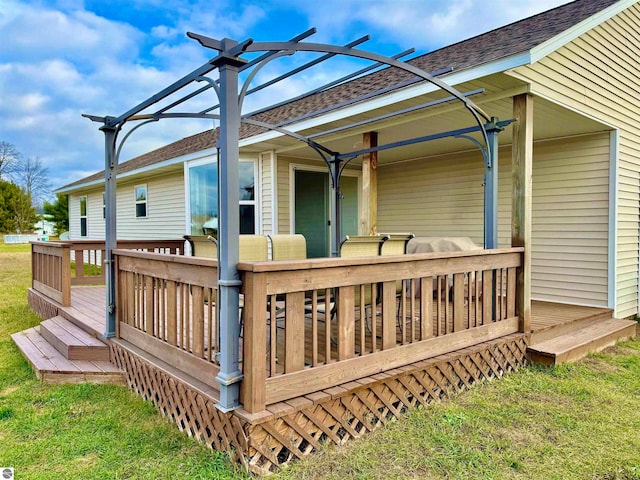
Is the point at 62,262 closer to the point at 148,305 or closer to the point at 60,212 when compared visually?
the point at 148,305

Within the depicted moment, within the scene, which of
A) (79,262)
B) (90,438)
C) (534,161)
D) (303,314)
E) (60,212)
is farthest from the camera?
(60,212)

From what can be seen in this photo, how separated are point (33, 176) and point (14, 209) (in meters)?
4.26

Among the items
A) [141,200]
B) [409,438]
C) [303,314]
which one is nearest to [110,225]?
[303,314]

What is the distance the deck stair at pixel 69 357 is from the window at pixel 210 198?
346 cm

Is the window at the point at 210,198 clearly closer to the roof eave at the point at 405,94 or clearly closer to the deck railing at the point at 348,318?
the roof eave at the point at 405,94

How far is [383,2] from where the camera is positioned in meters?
7.82

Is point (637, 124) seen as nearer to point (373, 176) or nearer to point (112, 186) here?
point (373, 176)

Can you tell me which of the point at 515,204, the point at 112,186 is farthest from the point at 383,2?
the point at 112,186

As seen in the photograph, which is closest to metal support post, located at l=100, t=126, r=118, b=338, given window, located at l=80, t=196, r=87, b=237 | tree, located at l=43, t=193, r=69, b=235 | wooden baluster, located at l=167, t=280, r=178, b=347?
wooden baluster, located at l=167, t=280, r=178, b=347

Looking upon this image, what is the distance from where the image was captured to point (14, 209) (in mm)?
28734

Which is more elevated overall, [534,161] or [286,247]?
[534,161]

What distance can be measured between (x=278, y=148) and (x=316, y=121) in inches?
59.1

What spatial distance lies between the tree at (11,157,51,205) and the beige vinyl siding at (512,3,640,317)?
35.6 meters

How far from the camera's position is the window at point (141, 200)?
11.5m
